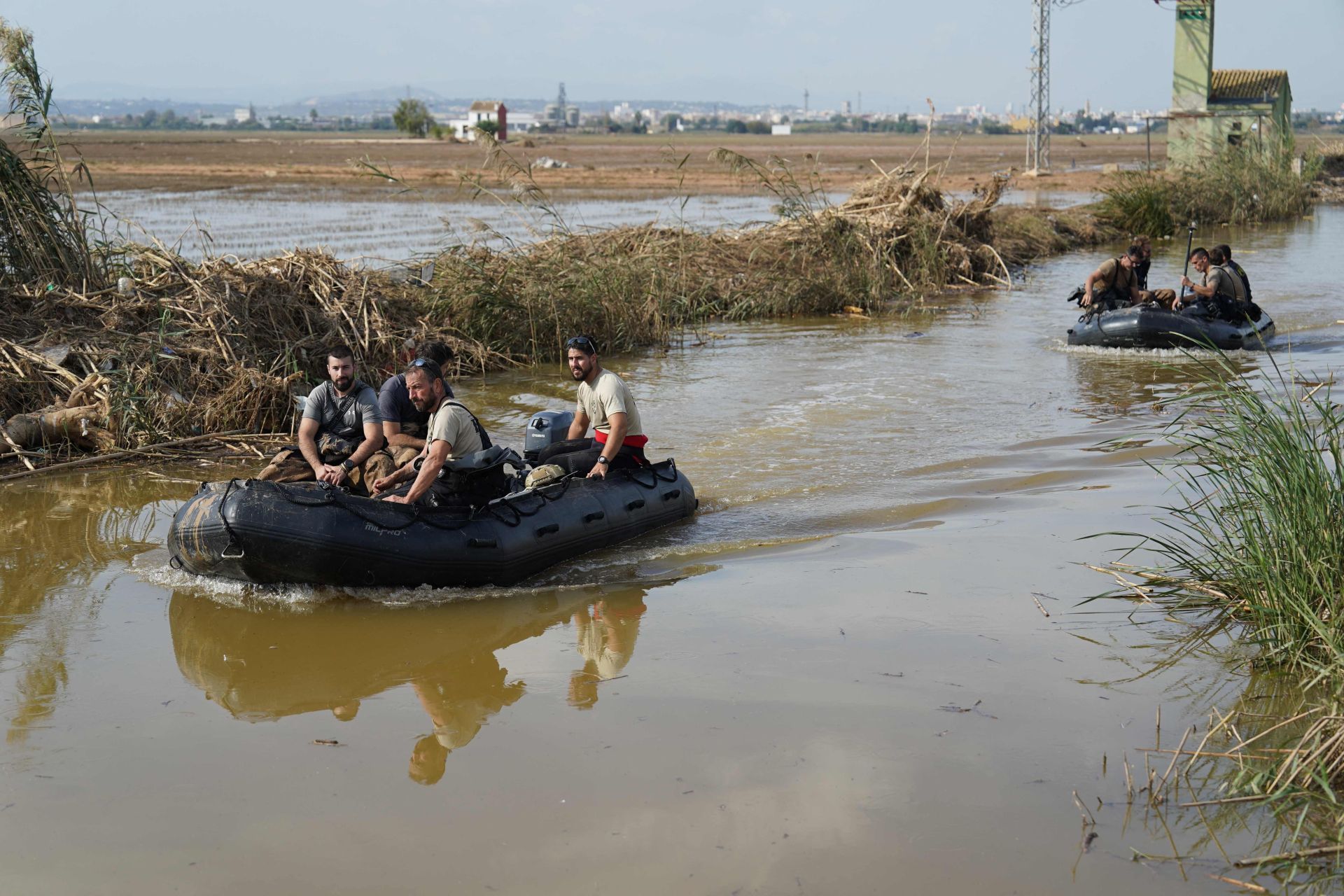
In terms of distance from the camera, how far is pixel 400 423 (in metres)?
8.71

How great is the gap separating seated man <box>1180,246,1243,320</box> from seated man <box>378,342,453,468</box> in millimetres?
10038

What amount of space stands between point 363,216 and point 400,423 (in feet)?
84.6

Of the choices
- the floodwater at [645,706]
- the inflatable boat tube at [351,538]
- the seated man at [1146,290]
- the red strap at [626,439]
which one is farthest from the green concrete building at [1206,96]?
the inflatable boat tube at [351,538]

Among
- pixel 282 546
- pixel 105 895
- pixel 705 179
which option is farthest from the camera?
pixel 705 179

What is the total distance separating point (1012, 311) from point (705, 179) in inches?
1238

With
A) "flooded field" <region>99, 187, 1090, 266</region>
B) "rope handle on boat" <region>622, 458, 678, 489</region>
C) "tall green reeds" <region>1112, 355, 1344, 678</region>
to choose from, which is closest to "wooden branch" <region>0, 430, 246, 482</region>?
"rope handle on boat" <region>622, 458, 678, 489</region>

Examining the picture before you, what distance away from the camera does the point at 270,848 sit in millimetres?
4953

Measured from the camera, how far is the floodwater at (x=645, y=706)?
15.9 feet

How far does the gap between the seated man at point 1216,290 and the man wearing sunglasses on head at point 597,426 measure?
8.76m

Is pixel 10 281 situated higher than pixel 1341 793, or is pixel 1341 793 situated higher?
pixel 10 281

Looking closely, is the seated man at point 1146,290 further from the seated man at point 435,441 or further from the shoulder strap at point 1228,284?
the seated man at point 435,441

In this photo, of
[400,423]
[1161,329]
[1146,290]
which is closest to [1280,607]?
[400,423]

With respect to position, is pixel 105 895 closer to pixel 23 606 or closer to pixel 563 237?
pixel 23 606

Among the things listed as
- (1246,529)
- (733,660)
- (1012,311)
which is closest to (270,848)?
(733,660)
